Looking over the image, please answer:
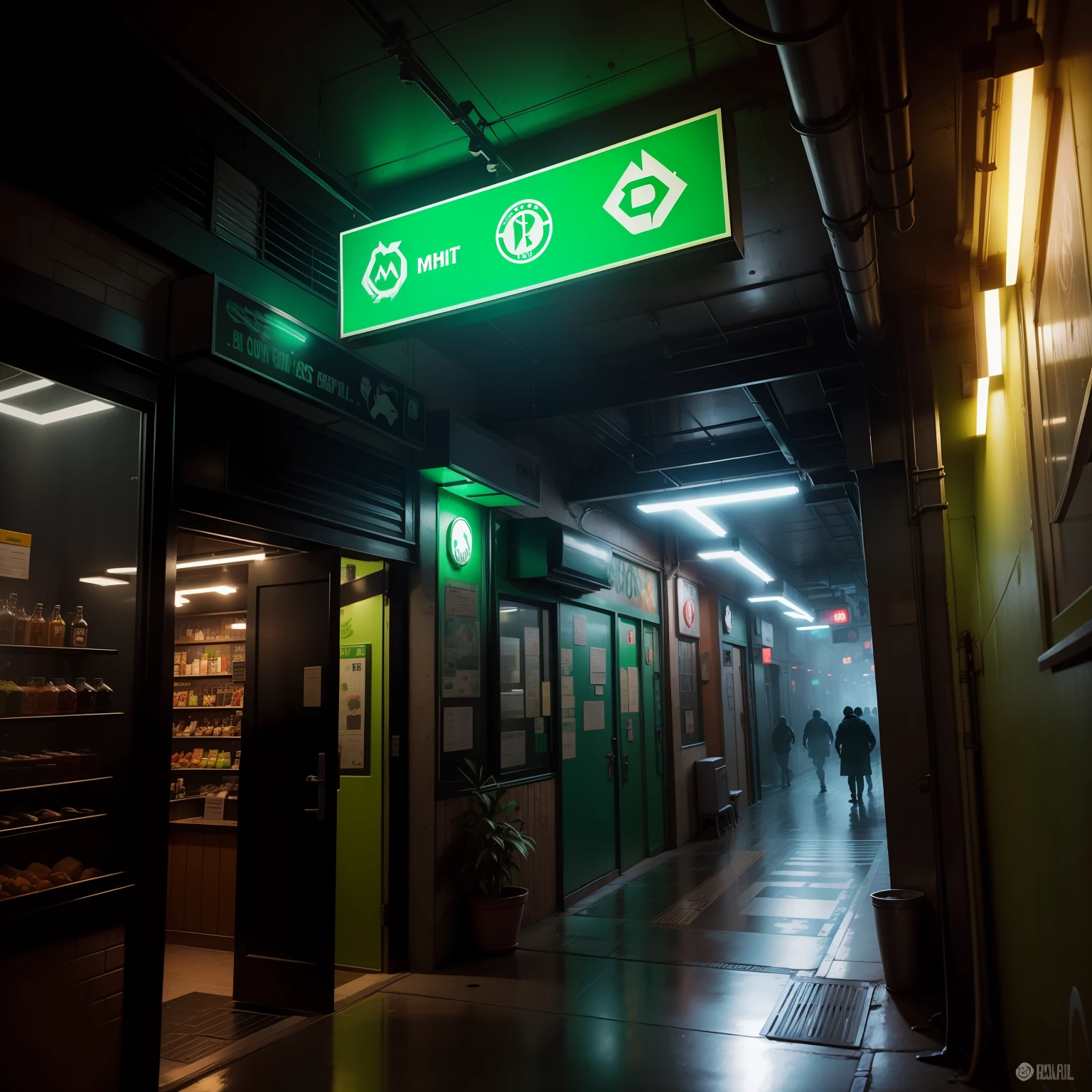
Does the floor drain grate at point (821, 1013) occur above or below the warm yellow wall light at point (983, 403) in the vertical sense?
below

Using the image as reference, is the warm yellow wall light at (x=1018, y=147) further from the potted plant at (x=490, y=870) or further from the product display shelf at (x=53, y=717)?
the potted plant at (x=490, y=870)

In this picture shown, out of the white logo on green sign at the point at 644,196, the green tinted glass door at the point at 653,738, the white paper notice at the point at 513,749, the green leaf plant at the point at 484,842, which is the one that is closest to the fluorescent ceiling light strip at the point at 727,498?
the green tinted glass door at the point at 653,738

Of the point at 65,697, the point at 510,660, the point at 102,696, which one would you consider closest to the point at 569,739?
the point at 510,660

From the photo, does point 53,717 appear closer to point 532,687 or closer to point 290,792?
point 290,792

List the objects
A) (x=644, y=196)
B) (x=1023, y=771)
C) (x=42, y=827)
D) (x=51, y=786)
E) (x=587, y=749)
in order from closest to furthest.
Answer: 1. (x=1023, y=771)
2. (x=644, y=196)
3. (x=42, y=827)
4. (x=51, y=786)
5. (x=587, y=749)

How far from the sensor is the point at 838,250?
147 inches

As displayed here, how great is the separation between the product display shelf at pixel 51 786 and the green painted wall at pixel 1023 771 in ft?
10.7

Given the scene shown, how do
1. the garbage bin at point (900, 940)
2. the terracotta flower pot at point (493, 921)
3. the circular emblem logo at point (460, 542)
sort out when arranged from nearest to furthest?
the garbage bin at point (900, 940) → the terracotta flower pot at point (493, 921) → the circular emblem logo at point (460, 542)

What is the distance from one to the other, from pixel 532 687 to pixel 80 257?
4.59 meters

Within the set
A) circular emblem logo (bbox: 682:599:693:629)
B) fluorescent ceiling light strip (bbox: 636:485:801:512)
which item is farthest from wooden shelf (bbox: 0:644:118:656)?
circular emblem logo (bbox: 682:599:693:629)

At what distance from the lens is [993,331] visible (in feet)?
8.88

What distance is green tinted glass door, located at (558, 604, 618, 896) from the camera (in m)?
7.41

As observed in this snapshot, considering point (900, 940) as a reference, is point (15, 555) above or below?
above

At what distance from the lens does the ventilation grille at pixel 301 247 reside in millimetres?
4406
